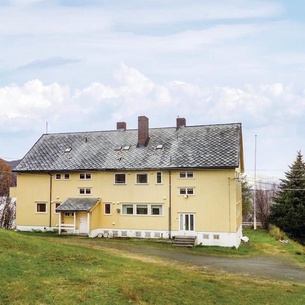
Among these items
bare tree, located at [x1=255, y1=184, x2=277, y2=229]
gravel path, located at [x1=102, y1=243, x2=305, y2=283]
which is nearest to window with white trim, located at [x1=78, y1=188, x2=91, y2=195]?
gravel path, located at [x1=102, y1=243, x2=305, y2=283]

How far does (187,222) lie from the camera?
124 feet

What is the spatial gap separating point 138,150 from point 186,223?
28.2 feet

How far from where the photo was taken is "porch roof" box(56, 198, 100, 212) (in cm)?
3938

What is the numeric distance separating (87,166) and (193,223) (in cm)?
1155

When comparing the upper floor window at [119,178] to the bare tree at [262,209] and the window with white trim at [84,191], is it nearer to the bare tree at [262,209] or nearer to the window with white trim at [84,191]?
the window with white trim at [84,191]

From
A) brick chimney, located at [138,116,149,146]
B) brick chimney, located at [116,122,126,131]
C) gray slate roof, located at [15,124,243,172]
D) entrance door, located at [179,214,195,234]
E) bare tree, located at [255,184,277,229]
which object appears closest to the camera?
entrance door, located at [179,214,195,234]

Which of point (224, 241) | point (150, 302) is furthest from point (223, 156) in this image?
point (150, 302)

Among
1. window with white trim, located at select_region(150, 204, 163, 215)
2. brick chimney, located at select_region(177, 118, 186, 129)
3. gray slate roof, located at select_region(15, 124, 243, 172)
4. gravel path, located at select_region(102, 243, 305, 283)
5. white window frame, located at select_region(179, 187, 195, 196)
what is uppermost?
brick chimney, located at select_region(177, 118, 186, 129)

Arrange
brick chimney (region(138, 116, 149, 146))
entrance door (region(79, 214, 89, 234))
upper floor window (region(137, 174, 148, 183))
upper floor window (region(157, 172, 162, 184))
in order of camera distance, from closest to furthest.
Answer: upper floor window (region(157, 172, 162, 184))
upper floor window (region(137, 174, 148, 183))
entrance door (region(79, 214, 89, 234))
brick chimney (region(138, 116, 149, 146))

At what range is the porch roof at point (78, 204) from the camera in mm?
39375

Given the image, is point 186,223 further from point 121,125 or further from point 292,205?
point 292,205

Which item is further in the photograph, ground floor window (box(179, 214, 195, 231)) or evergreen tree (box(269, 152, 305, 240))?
evergreen tree (box(269, 152, 305, 240))

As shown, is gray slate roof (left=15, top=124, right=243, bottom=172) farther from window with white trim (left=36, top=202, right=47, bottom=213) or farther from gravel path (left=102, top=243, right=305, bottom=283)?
gravel path (left=102, top=243, right=305, bottom=283)

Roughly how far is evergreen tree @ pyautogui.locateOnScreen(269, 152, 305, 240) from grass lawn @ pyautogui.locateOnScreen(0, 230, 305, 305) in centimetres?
2729
